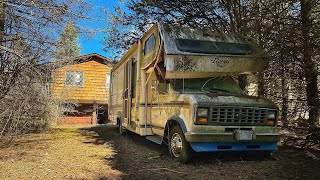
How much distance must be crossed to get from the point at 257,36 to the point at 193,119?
2335mm

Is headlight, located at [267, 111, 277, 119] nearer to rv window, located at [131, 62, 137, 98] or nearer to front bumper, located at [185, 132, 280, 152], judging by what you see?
front bumper, located at [185, 132, 280, 152]

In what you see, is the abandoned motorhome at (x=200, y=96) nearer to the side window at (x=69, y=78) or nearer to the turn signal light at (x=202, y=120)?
the turn signal light at (x=202, y=120)

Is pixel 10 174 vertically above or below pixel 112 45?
below

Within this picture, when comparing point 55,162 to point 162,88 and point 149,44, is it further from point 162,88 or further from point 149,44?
point 149,44

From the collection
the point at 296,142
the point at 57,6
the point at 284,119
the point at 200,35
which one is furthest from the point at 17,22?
the point at 296,142

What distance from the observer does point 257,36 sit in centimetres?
662

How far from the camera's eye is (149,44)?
803 cm

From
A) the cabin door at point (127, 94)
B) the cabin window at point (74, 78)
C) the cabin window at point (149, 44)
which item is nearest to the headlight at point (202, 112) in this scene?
the cabin window at point (149, 44)

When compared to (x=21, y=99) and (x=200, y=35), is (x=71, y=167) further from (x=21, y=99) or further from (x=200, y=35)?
(x=200, y=35)

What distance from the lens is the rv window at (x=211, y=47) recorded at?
264 inches

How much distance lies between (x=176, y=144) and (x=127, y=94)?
13.0ft

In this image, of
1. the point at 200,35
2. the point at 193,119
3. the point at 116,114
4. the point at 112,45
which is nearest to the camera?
the point at 193,119

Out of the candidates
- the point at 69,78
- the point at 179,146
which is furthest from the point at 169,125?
the point at 69,78

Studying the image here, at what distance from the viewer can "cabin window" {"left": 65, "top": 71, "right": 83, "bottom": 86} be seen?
22.9 meters
